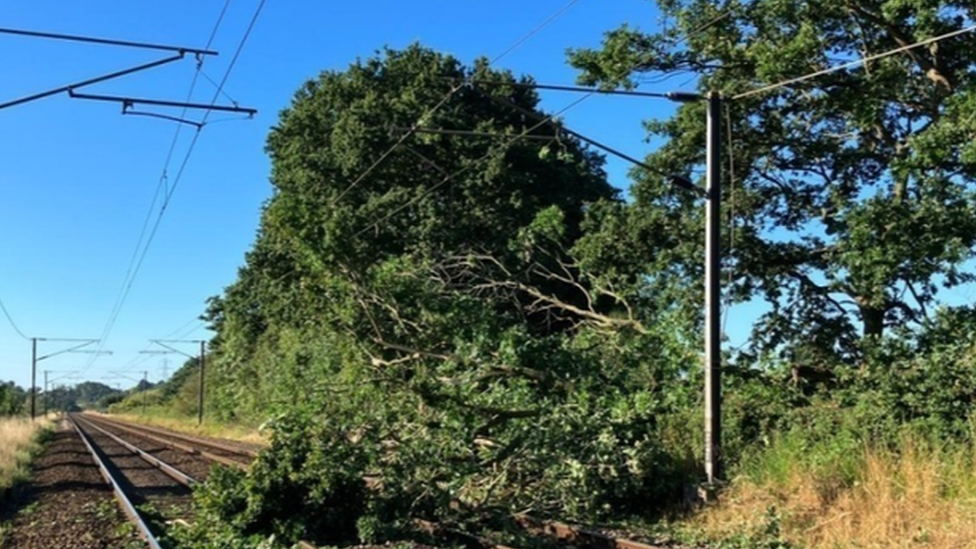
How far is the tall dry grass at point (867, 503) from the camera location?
9.87 m

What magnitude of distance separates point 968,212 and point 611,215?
27.1ft

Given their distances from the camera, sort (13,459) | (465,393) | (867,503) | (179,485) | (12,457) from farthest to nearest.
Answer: (12,457) → (13,459) → (179,485) → (465,393) → (867,503)

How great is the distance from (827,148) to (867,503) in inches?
457

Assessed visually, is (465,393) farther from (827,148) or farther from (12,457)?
(12,457)

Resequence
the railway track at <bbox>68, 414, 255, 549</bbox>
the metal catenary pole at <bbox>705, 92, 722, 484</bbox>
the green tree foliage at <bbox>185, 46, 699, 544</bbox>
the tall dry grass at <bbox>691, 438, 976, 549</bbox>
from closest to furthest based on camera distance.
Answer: the tall dry grass at <bbox>691, 438, 976, 549</bbox> < the green tree foliage at <bbox>185, 46, 699, 544</bbox> < the metal catenary pole at <bbox>705, 92, 722, 484</bbox> < the railway track at <bbox>68, 414, 255, 549</bbox>

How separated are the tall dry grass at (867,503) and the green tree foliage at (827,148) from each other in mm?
5577

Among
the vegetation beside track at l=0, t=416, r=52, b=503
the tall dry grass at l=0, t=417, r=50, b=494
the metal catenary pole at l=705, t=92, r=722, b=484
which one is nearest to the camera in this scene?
the metal catenary pole at l=705, t=92, r=722, b=484

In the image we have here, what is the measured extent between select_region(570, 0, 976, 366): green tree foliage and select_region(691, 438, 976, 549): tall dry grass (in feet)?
18.3

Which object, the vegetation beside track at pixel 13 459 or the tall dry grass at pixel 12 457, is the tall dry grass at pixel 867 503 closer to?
the vegetation beside track at pixel 13 459

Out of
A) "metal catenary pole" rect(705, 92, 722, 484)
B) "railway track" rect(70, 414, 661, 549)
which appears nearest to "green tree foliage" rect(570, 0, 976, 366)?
"metal catenary pole" rect(705, 92, 722, 484)

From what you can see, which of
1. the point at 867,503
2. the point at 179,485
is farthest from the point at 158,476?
the point at 867,503

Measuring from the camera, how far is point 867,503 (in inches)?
432

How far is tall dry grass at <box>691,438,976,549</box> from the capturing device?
32.4ft

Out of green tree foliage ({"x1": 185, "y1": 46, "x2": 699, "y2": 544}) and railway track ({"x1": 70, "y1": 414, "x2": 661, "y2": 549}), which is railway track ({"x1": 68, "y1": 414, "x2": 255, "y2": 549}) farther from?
green tree foliage ({"x1": 185, "y1": 46, "x2": 699, "y2": 544})
